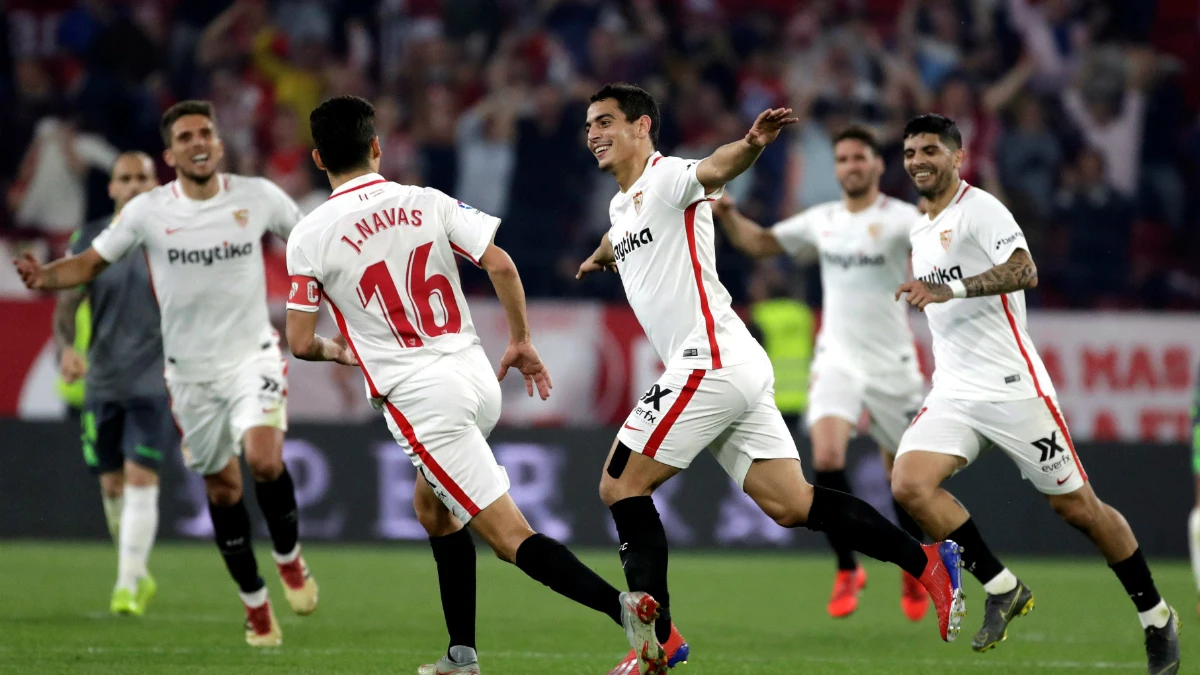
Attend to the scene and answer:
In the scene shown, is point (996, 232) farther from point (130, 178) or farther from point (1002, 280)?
point (130, 178)

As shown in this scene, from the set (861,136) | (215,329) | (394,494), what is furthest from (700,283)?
(394,494)

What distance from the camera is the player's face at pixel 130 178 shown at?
9.27 m

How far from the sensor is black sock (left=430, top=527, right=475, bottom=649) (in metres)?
6.27

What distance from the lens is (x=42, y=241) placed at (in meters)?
14.3

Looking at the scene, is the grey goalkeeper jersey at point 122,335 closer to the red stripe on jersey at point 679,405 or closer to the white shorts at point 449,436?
the white shorts at point 449,436

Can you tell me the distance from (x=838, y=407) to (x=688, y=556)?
166 inches

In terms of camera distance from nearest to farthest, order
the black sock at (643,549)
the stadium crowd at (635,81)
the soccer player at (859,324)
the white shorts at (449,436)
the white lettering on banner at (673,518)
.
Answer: the white shorts at (449,436) → the black sock at (643,549) → the soccer player at (859,324) → the white lettering on banner at (673,518) → the stadium crowd at (635,81)

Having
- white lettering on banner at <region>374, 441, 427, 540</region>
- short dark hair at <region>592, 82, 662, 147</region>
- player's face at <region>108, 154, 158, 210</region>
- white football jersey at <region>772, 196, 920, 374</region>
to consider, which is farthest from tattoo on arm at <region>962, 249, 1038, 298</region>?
white lettering on banner at <region>374, 441, 427, 540</region>

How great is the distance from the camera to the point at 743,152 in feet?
18.9

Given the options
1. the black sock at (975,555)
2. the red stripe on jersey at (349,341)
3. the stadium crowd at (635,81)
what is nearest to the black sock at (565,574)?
the red stripe on jersey at (349,341)

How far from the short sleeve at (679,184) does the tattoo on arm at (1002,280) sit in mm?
1255

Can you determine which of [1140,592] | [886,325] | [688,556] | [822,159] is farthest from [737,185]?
[1140,592]

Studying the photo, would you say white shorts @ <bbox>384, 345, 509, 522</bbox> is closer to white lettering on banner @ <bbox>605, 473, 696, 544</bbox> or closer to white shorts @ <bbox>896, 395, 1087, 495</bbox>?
white shorts @ <bbox>896, 395, 1087, 495</bbox>

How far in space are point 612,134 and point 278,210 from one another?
2.49 meters
